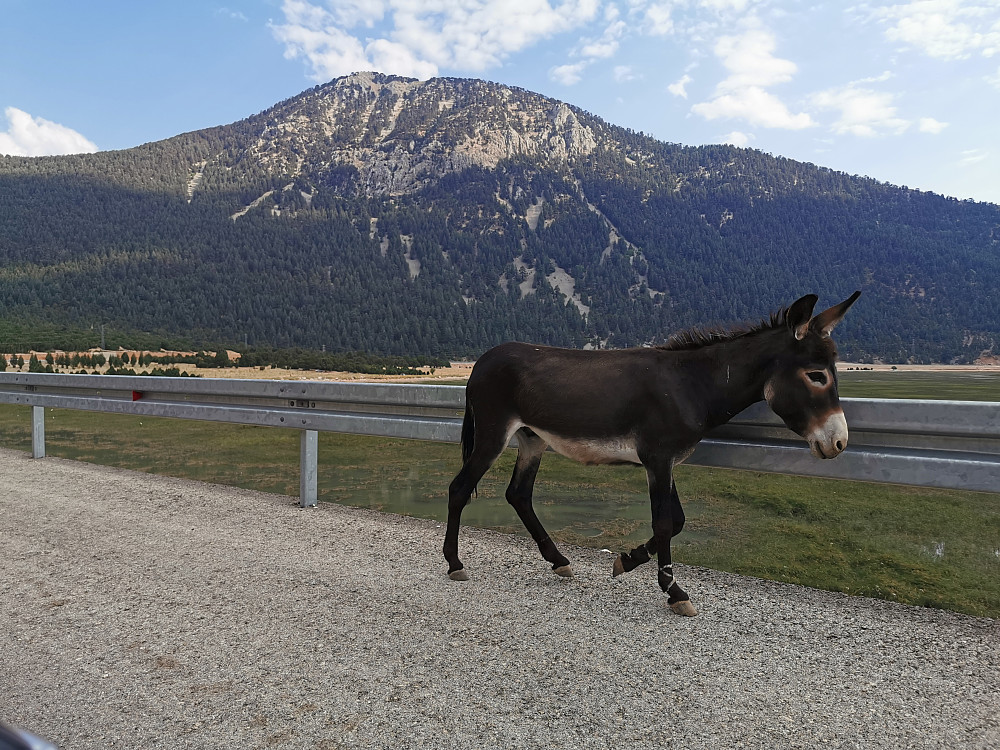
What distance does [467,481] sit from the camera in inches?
147

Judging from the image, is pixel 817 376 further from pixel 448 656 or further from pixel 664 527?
pixel 448 656

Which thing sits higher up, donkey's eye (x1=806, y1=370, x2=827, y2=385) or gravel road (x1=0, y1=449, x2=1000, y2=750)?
donkey's eye (x1=806, y1=370, x2=827, y2=385)

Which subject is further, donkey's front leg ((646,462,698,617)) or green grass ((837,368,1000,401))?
Result: green grass ((837,368,1000,401))

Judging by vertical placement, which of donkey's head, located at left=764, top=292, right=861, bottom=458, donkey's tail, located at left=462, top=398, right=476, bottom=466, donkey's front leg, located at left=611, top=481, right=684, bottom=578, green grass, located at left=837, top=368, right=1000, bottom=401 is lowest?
green grass, located at left=837, top=368, right=1000, bottom=401

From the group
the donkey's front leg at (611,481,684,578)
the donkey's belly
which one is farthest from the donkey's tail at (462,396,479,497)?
the donkey's front leg at (611,481,684,578)

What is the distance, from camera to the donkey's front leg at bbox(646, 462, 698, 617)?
3090 millimetres

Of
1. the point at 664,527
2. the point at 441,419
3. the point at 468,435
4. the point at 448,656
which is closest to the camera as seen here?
the point at 448,656

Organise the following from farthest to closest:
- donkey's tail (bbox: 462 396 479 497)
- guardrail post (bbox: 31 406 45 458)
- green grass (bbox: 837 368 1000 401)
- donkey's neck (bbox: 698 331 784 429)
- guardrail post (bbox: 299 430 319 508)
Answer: green grass (bbox: 837 368 1000 401) → guardrail post (bbox: 31 406 45 458) → guardrail post (bbox: 299 430 319 508) → donkey's tail (bbox: 462 396 479 497) → donkey's neck (bbox: 698 331 784 429)

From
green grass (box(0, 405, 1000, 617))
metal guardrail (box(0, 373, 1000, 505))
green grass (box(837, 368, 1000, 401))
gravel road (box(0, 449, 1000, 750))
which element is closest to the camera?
gravel road (box(0, 449, 1000, 750))

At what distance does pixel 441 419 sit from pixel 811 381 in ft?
8.76

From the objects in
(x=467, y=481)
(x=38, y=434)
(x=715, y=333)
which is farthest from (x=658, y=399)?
(x=38, y=434)

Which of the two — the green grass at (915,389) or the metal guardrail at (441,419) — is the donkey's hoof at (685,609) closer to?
the metal guardrail at (441,419)

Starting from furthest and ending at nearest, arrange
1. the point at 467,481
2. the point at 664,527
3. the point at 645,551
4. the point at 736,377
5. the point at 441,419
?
1. the point at 441,419
2. the point at 467,481
3. the point at 645,551
4. the point at 736,377
5. the point at 664,527

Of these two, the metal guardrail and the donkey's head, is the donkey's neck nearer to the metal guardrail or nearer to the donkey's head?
the donkey's head
